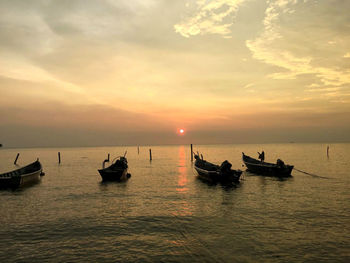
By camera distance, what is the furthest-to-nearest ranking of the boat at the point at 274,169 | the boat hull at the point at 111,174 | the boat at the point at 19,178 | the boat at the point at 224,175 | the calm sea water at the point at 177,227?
the boat at the point at 274,169, the boat hull at the point at 111,174, the boat at the point at 224,175, the boat at the point at 19,178, the calm sea water at the point at 177,227

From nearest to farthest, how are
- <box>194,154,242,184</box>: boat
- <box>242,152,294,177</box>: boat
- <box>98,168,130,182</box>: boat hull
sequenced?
1. <box>194,154,242,184</box>: boat
2. <box>98,168,130,182</box>: boat hull
3. <box>242,152,294,177</box>: boat

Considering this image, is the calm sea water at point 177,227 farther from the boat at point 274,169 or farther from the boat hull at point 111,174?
the boat at point 274,169

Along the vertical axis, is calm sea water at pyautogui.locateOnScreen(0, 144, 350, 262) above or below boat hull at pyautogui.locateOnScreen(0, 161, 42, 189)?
below

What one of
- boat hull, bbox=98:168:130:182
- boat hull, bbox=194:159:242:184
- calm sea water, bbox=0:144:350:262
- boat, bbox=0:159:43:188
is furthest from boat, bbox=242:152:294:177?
boat, bbox=0:159:43:188

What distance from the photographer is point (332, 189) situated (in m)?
27.1

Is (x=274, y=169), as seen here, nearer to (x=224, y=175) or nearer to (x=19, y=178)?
(x=224, y=175)

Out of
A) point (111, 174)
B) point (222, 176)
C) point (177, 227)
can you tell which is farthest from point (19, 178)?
point (222, 176)

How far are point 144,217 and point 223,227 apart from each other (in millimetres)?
5529

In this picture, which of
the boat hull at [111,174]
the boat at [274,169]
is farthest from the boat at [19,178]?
the boat at [274,169]

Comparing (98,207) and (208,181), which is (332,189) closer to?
(208,181)

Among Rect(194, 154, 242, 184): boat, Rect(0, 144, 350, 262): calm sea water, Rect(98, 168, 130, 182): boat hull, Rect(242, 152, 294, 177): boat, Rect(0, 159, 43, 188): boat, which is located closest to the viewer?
Rect(0, 144, 350, 262): calm sea water

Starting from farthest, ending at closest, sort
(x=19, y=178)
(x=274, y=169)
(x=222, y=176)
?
(x=274, y=169) < (x=222, y=176) < (x=19, y=178)

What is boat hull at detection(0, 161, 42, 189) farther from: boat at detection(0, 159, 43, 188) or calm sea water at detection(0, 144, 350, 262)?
calm sea water at detection(0, 144, 350, 262)

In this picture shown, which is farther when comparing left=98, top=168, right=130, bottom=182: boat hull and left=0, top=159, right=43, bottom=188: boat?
left=98, top=168, right=130, bottom=182: boat hull
